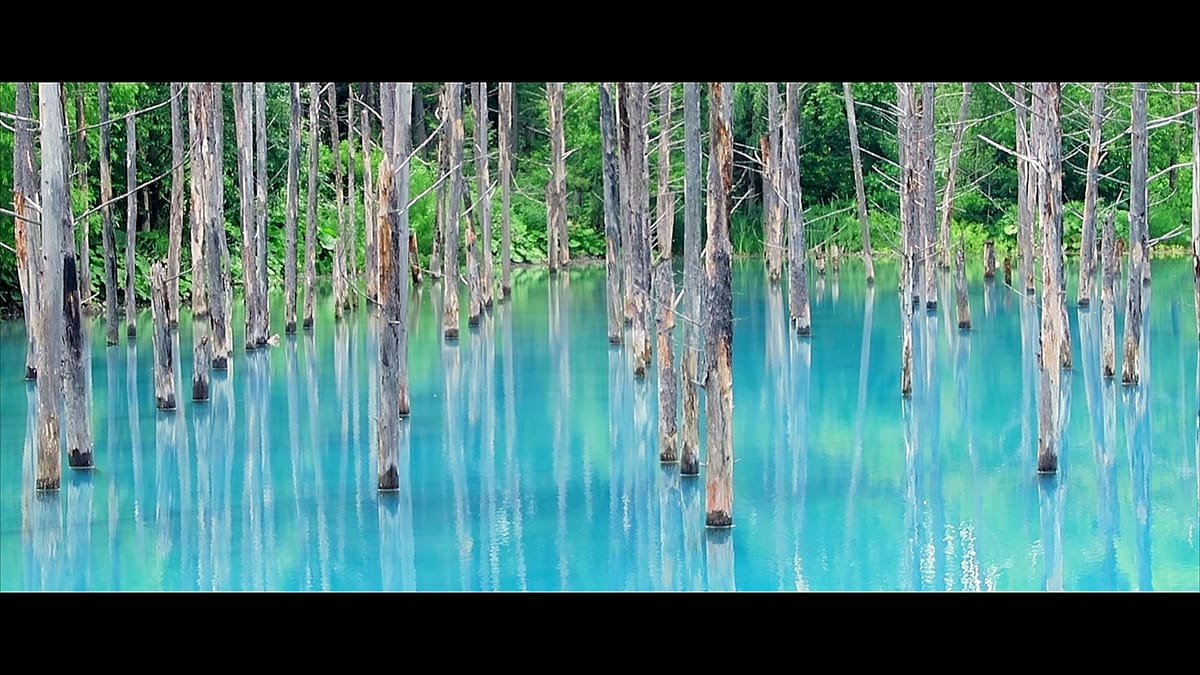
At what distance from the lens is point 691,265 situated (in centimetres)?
1277

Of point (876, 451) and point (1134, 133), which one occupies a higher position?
point (1134, 133)

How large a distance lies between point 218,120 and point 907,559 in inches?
512

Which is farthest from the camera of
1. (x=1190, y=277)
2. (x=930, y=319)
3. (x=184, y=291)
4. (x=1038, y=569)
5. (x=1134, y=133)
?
(x=1190, y=277)

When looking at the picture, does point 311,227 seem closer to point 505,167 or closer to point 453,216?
point 453,216

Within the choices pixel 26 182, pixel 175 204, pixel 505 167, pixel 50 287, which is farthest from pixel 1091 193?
pixel 505 167

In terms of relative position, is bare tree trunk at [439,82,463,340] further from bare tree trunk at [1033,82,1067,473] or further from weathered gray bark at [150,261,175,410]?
bare tree trunk at [1033,82,1067,473]

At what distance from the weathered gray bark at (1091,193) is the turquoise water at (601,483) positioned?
1.76 metres

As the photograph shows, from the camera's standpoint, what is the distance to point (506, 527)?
11.1 metres

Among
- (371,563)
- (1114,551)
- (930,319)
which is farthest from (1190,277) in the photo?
(371,563)

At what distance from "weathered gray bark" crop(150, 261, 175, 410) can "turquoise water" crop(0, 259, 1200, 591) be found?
0.39 metres

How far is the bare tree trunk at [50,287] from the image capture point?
470 inches

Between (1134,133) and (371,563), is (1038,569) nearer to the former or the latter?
(371,563)

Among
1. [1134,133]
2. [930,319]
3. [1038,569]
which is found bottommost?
[1038,569]

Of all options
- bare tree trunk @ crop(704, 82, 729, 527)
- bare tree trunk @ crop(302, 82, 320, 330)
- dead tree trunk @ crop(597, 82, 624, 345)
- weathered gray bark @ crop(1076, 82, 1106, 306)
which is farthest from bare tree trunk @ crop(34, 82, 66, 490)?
bare tree trunk @ crop(302, 82, 320, 330)
